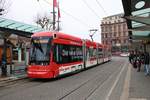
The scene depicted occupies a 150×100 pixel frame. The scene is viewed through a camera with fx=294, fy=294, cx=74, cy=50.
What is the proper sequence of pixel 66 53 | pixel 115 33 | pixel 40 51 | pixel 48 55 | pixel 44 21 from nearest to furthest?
pixel 48 55, pixel 40 51, pixel 66 53, pixel 44 21, pixel 115 33

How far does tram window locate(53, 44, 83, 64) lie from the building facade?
10480 cm

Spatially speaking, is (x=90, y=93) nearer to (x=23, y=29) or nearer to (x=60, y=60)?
(x=60, y=60)

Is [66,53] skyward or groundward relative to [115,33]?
groundward

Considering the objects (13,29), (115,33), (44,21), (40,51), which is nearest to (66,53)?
(40,51)

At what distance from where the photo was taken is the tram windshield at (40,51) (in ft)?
60.7

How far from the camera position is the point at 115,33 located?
13575cm

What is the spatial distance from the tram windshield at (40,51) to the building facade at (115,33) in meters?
111

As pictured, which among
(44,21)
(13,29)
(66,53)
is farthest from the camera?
(44,21)

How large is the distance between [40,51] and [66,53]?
2951mm

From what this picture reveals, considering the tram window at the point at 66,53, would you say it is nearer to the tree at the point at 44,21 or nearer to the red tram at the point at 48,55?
the red tram at the point at 48,55

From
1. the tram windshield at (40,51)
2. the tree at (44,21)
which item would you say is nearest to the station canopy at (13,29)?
the tram windshield at (40,51)

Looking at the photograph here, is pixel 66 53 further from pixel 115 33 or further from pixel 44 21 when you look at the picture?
pixel 115 33

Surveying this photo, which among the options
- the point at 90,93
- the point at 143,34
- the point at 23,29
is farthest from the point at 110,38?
the point at 90,93

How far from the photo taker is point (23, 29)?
22516mm
